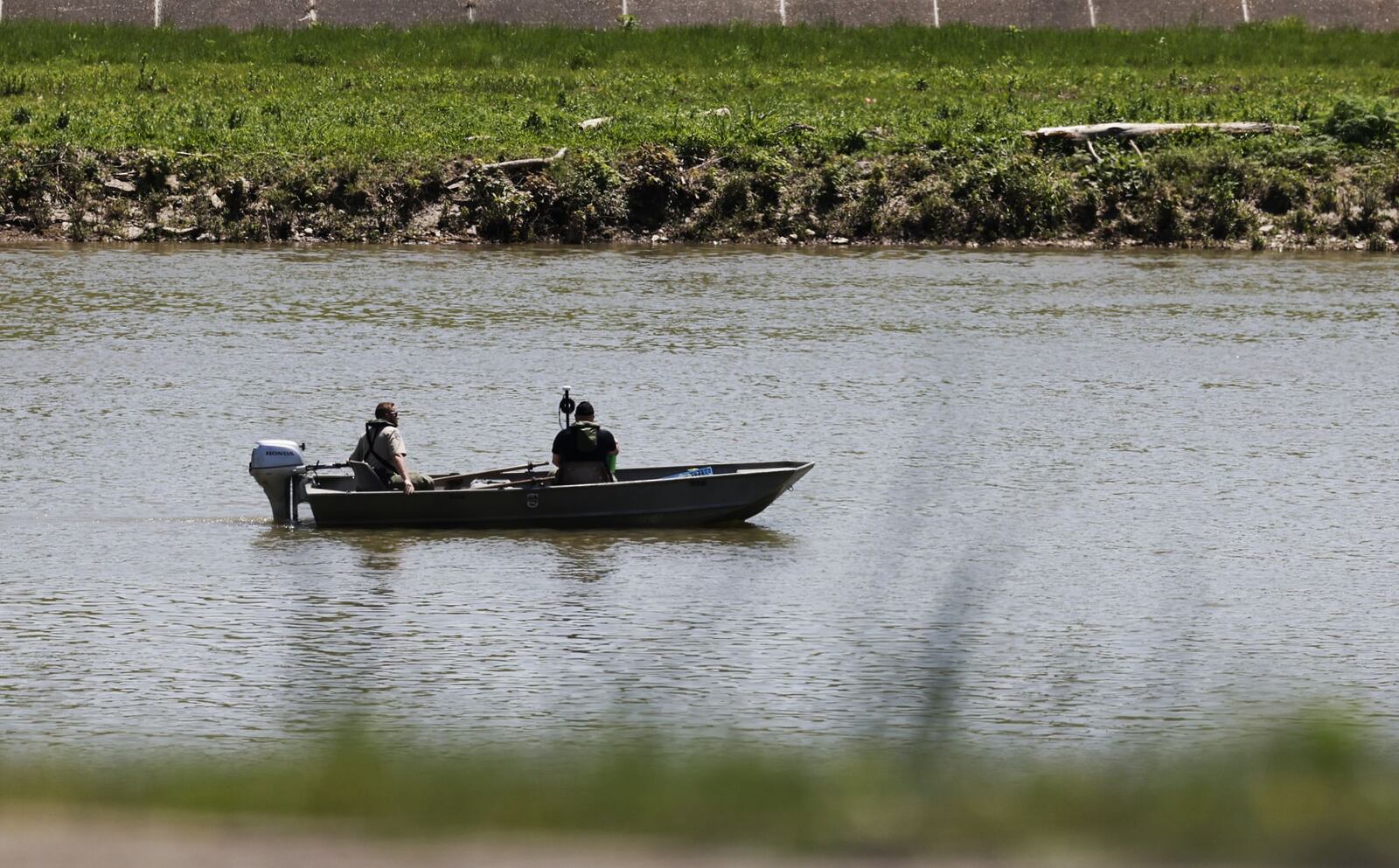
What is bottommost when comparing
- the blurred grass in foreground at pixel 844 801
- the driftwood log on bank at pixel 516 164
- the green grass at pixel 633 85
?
the blurred grass in foreground at pixel 844 801

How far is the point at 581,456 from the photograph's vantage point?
19359 millimetres

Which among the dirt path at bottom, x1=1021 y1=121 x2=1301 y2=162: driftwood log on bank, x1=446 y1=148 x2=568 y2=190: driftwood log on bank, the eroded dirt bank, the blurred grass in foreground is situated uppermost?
x1=1021 y1=121 x2=1301 y2=162: driftwood log on bank

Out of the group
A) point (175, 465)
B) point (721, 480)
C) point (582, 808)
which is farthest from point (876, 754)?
point (175, 465)

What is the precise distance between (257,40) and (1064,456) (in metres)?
36.7

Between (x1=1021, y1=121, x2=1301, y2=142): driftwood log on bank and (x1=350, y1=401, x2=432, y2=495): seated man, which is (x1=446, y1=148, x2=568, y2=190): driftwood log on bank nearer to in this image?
(x1=1021, y1=121, x2=1301, y2=142): driftwood log on bank

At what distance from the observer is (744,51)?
53.3 m

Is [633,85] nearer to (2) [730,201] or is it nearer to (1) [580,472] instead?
(2) [730,201]

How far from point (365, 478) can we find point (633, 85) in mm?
32483

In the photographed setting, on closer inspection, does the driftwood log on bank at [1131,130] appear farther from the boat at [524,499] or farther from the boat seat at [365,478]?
the boat seat at [365,478]

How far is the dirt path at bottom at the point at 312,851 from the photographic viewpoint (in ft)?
12.9

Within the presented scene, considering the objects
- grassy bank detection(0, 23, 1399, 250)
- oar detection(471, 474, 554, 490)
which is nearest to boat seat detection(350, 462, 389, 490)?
oar detection(471, 474, 554, 490)

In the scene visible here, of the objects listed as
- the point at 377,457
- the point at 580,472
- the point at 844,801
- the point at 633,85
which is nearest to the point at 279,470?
the point at 377,457

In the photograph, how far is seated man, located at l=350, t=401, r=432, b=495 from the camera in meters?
19.4

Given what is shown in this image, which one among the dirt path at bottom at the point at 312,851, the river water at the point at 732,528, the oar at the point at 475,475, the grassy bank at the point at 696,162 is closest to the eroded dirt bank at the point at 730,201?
the grassy bank at the point at 696,162
